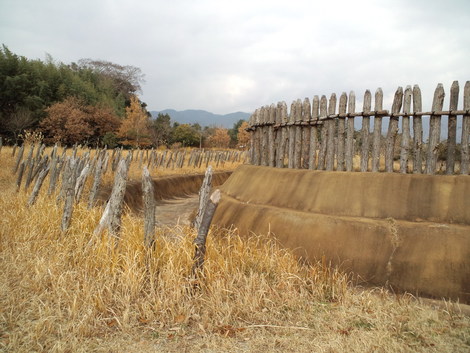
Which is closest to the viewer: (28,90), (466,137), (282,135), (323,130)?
(466,137)

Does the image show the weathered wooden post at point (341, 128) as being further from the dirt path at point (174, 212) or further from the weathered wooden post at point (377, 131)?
the dirt path at point (174, 212)

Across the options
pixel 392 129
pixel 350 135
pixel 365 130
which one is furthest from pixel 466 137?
pixel 350 135

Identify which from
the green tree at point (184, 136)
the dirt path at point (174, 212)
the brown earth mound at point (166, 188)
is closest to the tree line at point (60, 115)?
the green tree at point (184, 136)

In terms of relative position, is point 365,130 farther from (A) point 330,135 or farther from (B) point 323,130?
(B) point 323,130

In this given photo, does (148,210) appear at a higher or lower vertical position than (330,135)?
lower

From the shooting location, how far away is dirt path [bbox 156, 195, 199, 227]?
9.19m

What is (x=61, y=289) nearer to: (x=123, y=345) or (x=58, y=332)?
(x=58, y=332)

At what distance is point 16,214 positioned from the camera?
20.0 feet

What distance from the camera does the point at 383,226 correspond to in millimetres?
4699

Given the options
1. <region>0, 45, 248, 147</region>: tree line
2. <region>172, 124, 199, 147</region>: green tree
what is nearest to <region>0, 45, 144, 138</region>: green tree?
<region>0, 45, 248, 147</region>: tree line

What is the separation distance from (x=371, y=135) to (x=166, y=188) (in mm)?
10202

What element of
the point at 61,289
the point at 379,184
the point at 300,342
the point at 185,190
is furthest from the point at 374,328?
the point at 185,190

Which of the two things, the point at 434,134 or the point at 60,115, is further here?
the point at 60,115

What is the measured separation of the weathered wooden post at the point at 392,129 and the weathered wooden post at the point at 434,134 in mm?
438
